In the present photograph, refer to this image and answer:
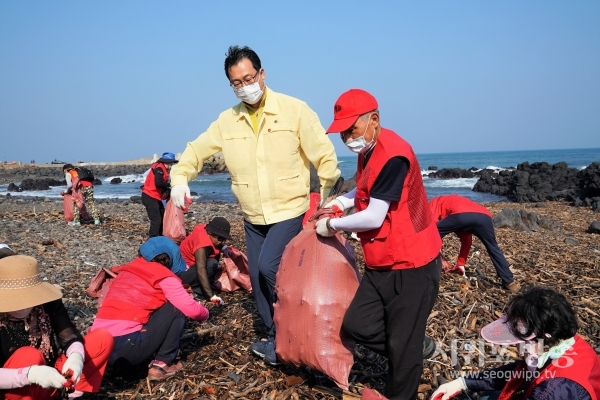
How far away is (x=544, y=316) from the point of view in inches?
90.6

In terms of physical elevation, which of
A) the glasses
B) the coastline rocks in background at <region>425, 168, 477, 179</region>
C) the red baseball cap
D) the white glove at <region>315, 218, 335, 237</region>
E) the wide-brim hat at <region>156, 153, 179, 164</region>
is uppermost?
the glasses

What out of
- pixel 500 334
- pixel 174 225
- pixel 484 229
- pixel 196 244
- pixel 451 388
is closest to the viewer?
pixel 500 334

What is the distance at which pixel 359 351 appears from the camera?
13.2 feet

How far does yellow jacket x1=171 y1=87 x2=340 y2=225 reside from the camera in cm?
384

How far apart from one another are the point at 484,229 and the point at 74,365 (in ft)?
14.0

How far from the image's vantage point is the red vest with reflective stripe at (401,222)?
9.25 feet

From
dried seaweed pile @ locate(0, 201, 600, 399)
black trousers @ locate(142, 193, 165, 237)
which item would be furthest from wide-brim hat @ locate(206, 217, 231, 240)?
black trousers @ locate(142, 193, 165, 237)

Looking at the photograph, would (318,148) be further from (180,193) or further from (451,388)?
(451,388)

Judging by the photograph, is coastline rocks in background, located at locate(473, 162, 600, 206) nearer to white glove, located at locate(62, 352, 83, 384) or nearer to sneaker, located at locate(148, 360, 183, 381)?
sneaker, located at locate(148, 360, 183, 381)

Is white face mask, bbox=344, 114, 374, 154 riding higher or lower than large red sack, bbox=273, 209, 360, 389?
higher

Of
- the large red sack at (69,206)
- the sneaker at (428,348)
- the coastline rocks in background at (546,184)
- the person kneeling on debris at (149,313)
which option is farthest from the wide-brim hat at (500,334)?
the coastline rocks in background at (546,184)

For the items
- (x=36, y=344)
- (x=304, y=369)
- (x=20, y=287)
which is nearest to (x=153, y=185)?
(x=304, y=369)

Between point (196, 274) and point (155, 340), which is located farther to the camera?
point (196, 274)

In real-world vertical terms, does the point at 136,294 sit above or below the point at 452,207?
below
